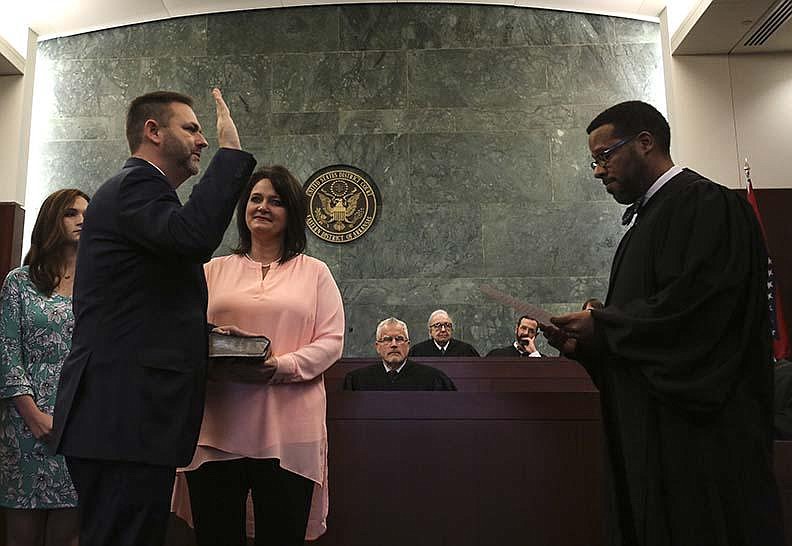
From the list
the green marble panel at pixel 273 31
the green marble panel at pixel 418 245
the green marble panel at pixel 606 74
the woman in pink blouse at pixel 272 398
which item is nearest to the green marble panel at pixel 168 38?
the green marble panel at pixel 273 31

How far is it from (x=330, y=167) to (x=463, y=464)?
5.61m

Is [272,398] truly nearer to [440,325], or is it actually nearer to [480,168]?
[440,325]

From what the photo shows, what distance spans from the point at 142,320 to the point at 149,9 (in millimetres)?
7295

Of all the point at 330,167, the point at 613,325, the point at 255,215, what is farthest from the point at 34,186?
the point at 613,325

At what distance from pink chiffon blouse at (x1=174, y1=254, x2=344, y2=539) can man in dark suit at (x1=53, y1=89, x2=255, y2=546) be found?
11.0 inches

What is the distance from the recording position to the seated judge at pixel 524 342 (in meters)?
6.75

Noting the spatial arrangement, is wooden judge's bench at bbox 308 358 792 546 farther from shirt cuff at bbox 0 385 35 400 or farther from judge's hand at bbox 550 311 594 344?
shirt cuff at bbox 0 385 35 400

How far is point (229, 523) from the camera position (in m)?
1.95

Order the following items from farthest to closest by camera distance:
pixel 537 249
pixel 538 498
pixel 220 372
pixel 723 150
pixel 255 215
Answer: pixel 537 249, pixel 723 150, pixel 538 498, pixel 255 215, pixel 220 372

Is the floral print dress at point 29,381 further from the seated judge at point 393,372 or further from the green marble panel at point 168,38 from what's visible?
the green marble panel at point 168,38

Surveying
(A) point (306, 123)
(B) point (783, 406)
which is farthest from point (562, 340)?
(A) point (306, 123)

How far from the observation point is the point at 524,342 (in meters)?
6.77

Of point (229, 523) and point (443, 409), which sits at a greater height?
point (443, 409)

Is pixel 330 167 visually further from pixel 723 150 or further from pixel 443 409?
pixel 443 409
